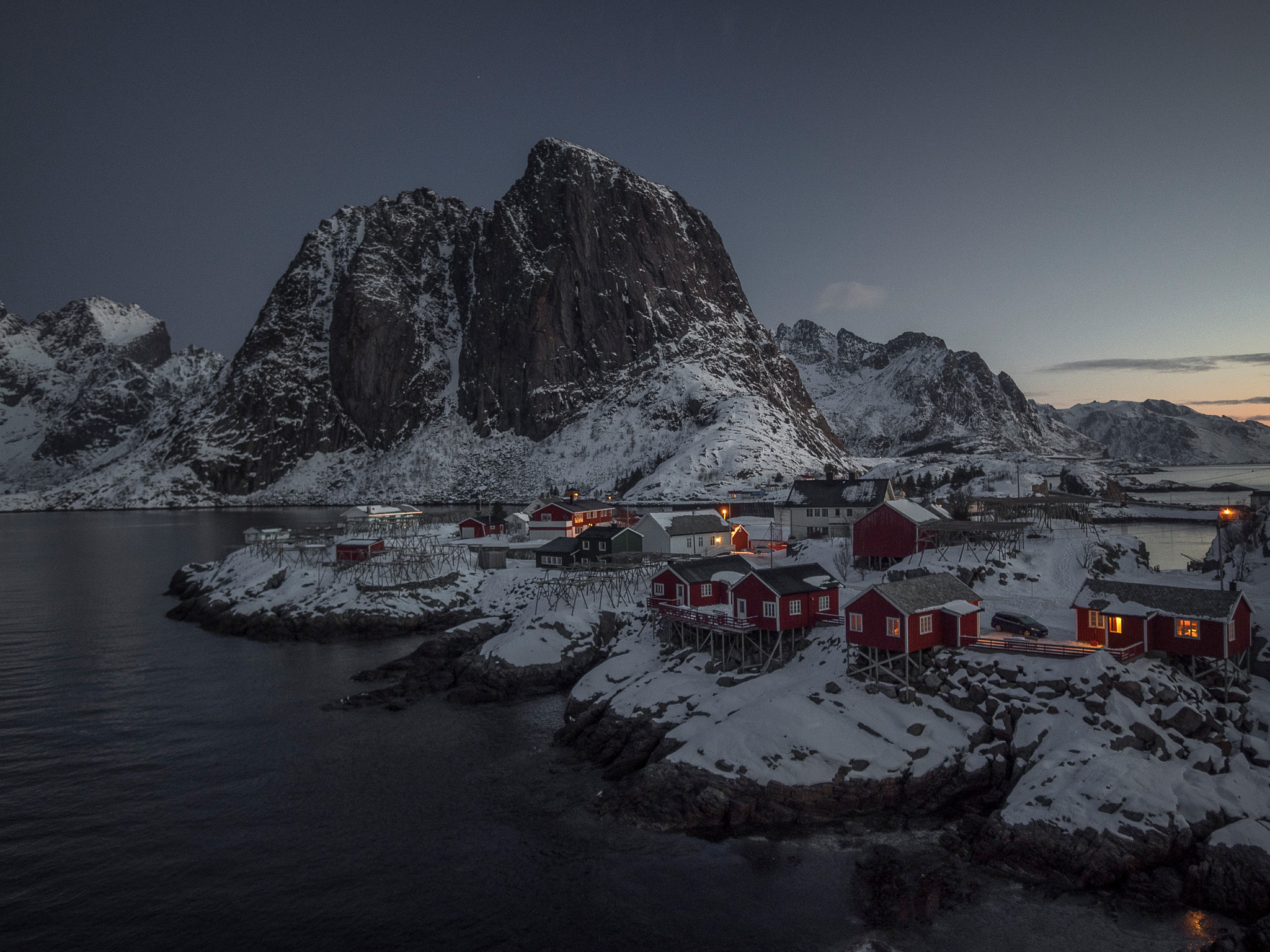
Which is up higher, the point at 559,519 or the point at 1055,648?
the point at 559,519

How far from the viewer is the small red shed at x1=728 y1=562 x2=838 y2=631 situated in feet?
123

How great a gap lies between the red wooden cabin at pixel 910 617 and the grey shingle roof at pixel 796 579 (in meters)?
4.93

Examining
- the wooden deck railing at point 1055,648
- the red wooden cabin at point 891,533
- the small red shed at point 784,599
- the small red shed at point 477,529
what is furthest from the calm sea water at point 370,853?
the small red shed at point 477,529

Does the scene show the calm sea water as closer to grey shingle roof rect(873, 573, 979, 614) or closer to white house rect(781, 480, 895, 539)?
grey shingle roof rect(873, 573, 979, 614)

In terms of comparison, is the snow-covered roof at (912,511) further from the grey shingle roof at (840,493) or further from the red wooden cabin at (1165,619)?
the grey shingle roof at (840,493)

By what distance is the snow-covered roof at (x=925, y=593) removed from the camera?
104ft

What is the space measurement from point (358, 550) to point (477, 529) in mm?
26296

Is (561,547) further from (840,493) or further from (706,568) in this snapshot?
(840,493)

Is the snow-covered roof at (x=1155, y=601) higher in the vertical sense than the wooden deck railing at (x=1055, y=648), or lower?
higher

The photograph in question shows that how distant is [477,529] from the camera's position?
92.2 m

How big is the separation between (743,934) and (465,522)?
256 ft

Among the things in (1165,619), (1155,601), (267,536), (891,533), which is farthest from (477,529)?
(1165,619)

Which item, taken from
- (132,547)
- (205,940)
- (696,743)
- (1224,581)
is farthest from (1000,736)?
(132,547)

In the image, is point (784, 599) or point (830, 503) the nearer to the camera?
point (784, 599)
